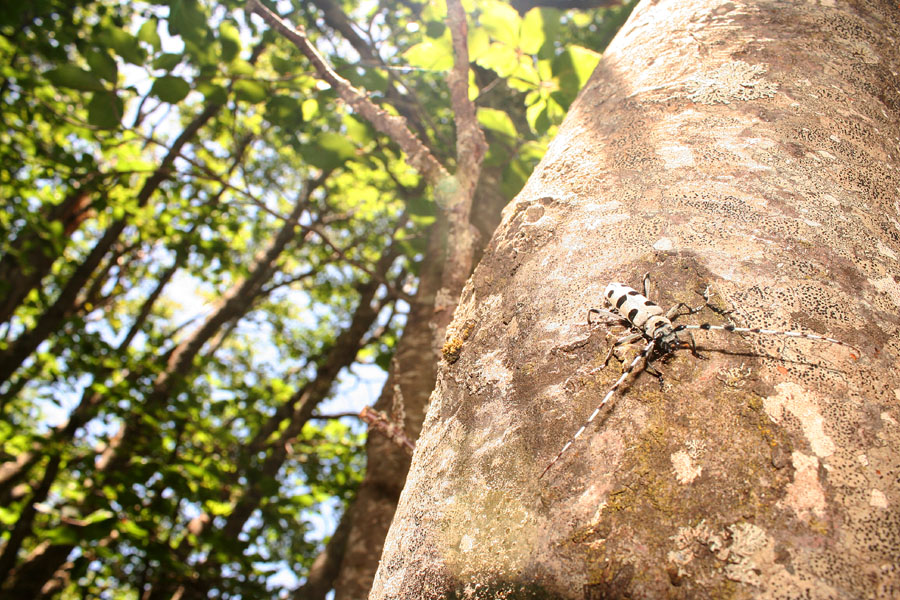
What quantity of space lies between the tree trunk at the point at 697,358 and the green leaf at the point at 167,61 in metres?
2.37

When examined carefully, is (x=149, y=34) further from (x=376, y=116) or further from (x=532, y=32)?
(x=532, y=32)

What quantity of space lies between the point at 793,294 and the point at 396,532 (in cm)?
89

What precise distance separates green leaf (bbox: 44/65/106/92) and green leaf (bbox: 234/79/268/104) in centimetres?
101

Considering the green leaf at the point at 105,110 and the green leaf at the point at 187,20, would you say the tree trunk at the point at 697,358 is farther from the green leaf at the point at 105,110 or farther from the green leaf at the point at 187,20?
the green leaf at the point at 187,20

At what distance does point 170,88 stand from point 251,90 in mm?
799

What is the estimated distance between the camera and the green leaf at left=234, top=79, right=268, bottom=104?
3449 millimetres

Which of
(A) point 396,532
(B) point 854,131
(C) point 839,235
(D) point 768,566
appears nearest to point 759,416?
(D) point 768,566

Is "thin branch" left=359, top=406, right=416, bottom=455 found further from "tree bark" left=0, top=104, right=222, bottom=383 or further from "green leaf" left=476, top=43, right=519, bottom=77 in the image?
"tree bark" left=0, top=104, right=222, bottom=383

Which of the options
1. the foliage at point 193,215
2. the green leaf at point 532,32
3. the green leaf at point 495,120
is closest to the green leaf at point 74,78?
the foliage at point 193,215

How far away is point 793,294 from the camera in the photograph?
904 millimetres

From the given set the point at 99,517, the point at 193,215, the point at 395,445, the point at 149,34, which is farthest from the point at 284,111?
the point at 193,215

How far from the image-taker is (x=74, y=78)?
251 centimetres

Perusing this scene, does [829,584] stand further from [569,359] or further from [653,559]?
[569,359]

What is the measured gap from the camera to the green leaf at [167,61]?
8.88 feet
